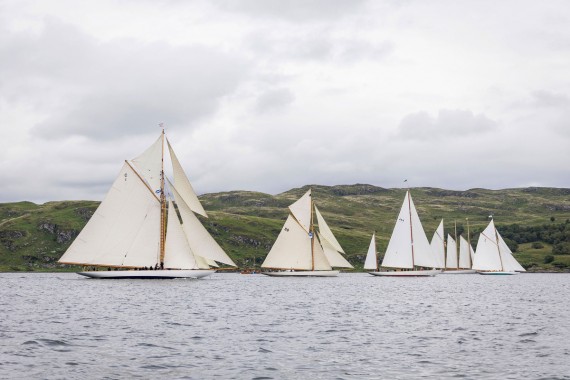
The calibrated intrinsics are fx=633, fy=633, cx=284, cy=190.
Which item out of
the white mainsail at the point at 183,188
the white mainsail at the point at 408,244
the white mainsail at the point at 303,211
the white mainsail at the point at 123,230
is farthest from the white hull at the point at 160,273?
the white mainsail at the point at 408,244

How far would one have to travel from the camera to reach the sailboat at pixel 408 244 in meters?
154

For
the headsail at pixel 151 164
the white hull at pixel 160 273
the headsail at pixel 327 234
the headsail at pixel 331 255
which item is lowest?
the white hull at pixel 160 273

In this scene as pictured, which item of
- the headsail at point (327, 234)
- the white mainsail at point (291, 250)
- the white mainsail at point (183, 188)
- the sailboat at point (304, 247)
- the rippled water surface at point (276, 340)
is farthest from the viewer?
the white mainsail at point (291, 250)

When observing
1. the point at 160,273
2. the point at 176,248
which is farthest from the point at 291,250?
the point at 176,248

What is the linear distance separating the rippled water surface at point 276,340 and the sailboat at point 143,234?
31.8 meters

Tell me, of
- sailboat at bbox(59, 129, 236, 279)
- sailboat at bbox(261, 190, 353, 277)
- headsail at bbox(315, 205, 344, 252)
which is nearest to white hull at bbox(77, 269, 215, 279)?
sailboat at bbox(59, 129, 236, 279)

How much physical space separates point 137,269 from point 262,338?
69.6m

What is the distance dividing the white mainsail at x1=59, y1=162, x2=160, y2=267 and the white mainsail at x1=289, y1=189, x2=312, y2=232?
134ft

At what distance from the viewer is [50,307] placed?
212 ft

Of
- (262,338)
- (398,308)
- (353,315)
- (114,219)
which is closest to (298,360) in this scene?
(262,338)

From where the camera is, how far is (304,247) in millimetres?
147000

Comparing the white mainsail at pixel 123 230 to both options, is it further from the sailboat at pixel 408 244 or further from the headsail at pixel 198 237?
the sailboat at pixel 408 244

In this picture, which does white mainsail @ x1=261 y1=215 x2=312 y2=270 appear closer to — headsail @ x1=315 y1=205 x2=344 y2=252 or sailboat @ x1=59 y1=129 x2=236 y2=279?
headsail @ x1=315 y1=205 x2=344 y2=252

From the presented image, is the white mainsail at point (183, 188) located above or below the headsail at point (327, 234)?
above
